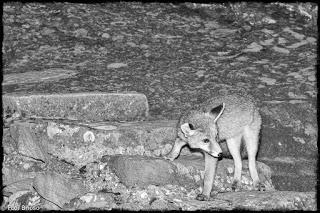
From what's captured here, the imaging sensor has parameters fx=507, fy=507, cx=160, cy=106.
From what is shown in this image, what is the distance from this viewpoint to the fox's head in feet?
26.7

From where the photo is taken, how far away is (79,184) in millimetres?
7859

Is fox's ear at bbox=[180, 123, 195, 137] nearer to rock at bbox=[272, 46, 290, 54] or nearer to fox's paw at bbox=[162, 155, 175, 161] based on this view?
fox's paw at bbox=[162, 155, 175, 161]

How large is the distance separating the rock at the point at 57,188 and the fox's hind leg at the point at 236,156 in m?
2.59

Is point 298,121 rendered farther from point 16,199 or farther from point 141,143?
point 16,199

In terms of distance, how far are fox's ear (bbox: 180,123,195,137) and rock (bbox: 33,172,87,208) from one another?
1.82 metres

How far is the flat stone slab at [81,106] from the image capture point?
8758 millimetres

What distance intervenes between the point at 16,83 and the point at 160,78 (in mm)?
3088

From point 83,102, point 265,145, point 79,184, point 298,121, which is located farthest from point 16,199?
point 298,121

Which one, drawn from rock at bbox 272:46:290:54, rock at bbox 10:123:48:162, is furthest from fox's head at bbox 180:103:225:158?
rock at bbox 272:46:290:54

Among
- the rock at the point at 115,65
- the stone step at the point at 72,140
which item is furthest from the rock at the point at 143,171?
the rock at the point at 115,65

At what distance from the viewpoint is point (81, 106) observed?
9.02 metres

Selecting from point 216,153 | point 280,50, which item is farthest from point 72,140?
point 280,50

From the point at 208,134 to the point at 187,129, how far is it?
0.41 meters

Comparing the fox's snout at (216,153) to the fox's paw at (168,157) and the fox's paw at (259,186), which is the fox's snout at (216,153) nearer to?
the fox's paw at (168,157)
